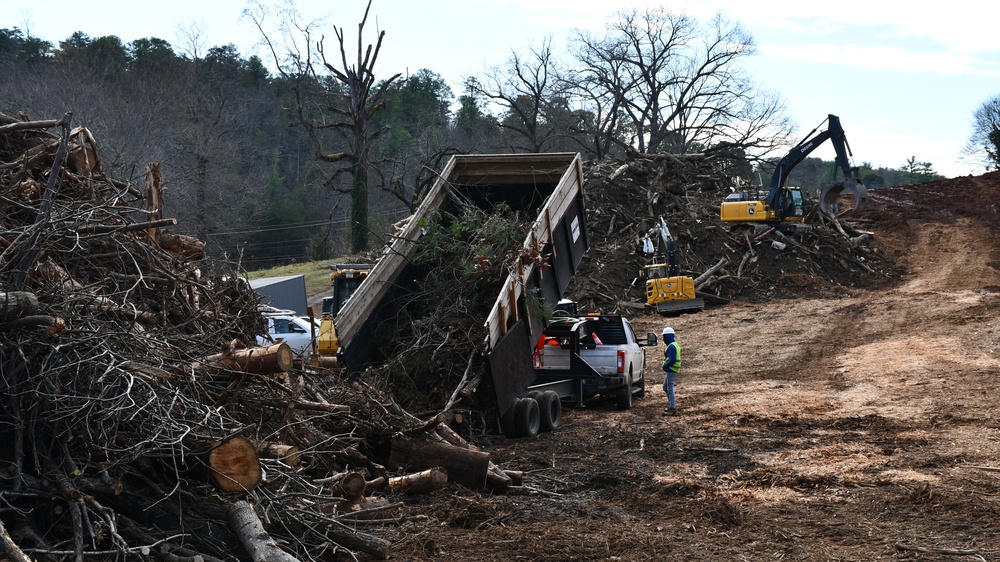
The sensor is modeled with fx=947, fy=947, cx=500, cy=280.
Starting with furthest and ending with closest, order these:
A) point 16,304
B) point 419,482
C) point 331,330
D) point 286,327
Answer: point 286,327 → point 331,330 → point 419,482 → point 16,304

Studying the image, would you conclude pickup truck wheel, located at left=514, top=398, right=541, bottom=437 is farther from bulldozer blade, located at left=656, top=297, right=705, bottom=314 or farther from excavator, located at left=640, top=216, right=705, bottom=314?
bulldozer blade, located at left=656, top=297, right=705, bottom=314

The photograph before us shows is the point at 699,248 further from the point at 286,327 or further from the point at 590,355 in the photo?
the point at 590,355

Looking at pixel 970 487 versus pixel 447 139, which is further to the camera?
pixel 447 139

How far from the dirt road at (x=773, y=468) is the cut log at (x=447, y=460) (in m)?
0.20

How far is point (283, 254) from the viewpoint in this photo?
48938mm

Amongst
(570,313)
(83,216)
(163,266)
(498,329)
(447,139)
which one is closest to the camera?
(83,216)

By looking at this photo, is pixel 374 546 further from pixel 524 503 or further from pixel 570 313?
pixel 570 313

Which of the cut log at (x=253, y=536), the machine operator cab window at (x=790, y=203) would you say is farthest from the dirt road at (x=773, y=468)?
the machine operator cab window at (x=790, y=203)

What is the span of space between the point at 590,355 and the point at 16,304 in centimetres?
997

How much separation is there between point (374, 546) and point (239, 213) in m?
39.0

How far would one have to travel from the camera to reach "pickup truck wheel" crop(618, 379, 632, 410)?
15016mm

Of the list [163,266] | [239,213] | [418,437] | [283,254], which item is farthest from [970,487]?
[283,254]

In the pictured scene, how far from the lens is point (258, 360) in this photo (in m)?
6.93

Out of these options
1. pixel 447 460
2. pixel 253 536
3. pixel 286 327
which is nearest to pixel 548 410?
pixel 447 460
